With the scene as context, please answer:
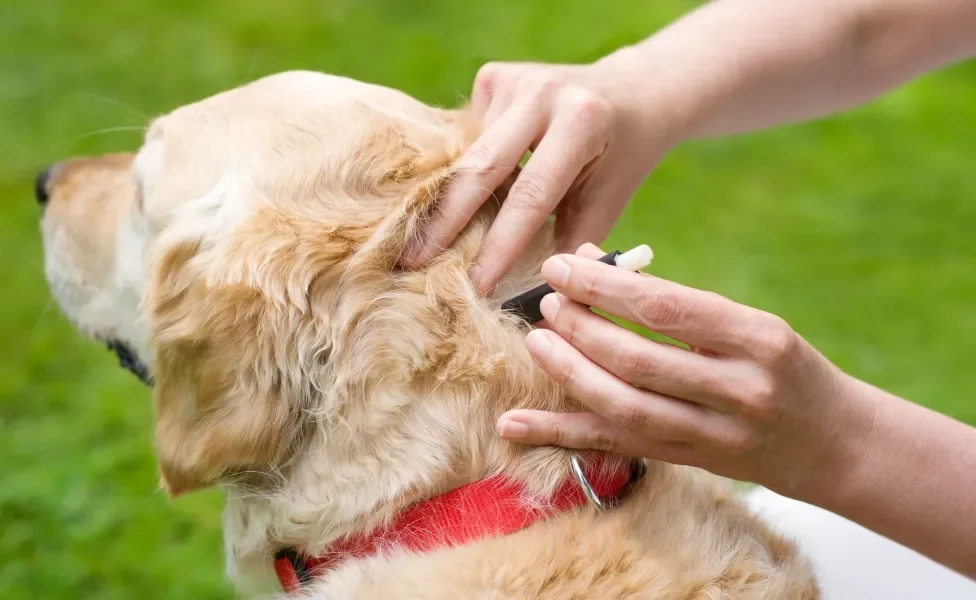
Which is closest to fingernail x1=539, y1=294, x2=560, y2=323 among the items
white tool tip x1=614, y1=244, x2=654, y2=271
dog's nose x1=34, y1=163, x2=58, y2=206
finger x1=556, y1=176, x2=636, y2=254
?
white tool tip x1=614, y1=244, x2=654, y2=271


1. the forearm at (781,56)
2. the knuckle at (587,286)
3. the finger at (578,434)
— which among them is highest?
the forearm at (781,56)

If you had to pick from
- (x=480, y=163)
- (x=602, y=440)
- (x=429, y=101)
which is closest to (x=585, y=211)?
(x=480, y=163)

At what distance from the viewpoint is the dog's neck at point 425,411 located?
4.28ft

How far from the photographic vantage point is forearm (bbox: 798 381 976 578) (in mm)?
1307

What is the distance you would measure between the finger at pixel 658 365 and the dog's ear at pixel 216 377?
0.47 meters

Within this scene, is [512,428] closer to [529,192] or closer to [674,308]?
[674,308]

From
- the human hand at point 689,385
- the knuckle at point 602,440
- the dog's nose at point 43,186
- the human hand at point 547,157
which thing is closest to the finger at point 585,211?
the human hand at point 547,157

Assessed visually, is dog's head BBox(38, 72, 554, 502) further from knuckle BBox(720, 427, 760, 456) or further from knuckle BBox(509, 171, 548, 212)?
knuckle BBox(720, 427, 760, 456)

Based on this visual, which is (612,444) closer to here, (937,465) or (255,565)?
(937,465)

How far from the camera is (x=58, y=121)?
4.07 meters

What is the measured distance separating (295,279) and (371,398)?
0.68 feet

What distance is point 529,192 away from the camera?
4.71ft

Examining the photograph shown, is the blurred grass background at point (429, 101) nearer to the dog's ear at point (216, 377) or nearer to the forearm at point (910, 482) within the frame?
the dog's ear at point (216, 377)

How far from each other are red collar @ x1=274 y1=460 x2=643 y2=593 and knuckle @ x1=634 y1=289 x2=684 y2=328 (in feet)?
0.93
